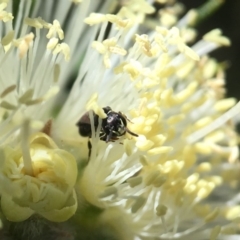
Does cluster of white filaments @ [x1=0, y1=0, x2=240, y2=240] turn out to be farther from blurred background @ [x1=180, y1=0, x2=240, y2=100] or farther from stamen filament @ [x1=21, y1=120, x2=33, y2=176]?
blurred background @ [x1=180, y1=0, x2=240, y2=100]

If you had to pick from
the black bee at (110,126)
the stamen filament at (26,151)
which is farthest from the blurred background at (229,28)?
the stamen filament at (26,151)

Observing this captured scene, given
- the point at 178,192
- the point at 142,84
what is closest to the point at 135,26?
the point at 142,84

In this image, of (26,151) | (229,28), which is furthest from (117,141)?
(229,28)

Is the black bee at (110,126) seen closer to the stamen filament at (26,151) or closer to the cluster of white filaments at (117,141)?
the cluster of white filaments at (117,141)

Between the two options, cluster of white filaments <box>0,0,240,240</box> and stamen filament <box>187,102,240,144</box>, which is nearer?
cluster of white filaments <box>0,0,240,240</box>

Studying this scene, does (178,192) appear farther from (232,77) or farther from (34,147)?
(232,77)

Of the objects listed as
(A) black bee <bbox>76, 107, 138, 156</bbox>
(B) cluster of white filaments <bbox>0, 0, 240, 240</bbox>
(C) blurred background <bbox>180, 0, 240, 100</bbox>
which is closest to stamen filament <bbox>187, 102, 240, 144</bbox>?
(B) cluster of white filaments <bbox>0, 0, 240, 240</bbox>

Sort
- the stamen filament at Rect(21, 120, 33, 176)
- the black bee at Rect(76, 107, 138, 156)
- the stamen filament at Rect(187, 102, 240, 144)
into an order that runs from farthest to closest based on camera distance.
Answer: the stamen filament at Rect(187, 102, 240, 144)
the black bee at Rect(76, 107, 138, 156)
the stamen filament at Rect(21, 120, 33, 176)
